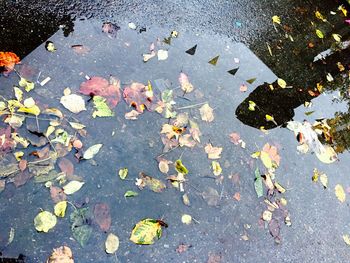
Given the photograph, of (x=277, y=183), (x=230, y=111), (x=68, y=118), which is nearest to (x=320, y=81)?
(x=230, y=111)

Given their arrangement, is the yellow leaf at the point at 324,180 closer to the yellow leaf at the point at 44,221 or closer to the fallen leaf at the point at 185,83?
the fallen leaf at the point at 185,83

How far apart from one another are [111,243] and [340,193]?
1925mm

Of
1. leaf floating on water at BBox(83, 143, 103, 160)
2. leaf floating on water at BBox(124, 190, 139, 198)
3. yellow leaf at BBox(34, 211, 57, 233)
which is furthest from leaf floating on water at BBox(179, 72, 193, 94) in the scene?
yellow leaf at BBox(34, 211, 57, 233)

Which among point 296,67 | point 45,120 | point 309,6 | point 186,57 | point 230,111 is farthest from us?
point 309,6

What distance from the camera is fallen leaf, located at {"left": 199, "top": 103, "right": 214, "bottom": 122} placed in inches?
112

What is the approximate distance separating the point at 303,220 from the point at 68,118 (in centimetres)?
191

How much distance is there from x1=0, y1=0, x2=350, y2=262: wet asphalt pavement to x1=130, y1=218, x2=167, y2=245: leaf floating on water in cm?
4

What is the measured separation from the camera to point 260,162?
273 centimetres

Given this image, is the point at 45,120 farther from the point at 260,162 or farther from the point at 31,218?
the point at 260,162

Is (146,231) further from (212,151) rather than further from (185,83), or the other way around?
(185,83)

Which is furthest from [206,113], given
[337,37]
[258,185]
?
[337,37]

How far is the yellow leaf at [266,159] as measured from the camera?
2.74 metres

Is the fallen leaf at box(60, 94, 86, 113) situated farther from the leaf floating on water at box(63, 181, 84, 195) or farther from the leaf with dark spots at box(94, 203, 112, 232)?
the leaf with dark spots at box(94, 203, 112, 232)

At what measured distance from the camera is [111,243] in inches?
81.7
